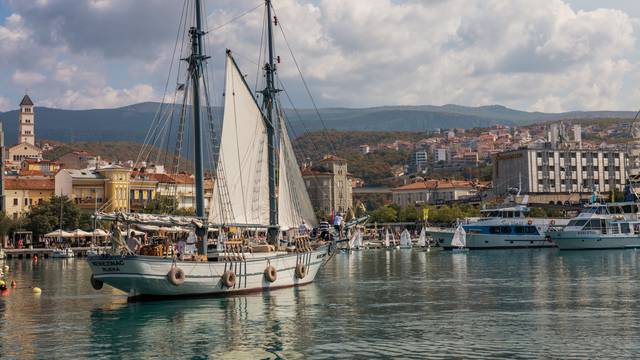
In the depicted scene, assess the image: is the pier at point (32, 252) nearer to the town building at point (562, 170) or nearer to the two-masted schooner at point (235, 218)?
the two-masted schooner at point (235, 218)

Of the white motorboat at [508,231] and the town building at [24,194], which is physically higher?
the town building at [24,194]

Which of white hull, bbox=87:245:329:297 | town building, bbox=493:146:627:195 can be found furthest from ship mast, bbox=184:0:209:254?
town building, bbox=493:146:627:195

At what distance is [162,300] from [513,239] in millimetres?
81060

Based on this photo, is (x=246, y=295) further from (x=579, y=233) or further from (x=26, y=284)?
(x=579, y=233)

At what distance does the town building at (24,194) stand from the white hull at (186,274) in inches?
3731

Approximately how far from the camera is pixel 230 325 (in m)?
37.0

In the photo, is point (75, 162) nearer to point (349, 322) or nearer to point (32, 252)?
point (32, 252)

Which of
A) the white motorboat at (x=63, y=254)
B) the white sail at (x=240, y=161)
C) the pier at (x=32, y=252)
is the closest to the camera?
the white sail at (x=240, y=161)

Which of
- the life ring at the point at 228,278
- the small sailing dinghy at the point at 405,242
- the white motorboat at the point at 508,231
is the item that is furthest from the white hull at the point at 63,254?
the life ring at the point at 228,278

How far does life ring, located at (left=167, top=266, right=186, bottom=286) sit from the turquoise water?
1138 millimetres

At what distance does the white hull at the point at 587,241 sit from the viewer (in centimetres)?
10681

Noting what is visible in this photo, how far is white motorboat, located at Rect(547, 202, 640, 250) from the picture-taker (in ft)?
351

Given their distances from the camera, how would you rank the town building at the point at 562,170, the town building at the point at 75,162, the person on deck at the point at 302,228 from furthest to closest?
the town building at the point at 562,170 → the town building at the point at 75,162 → the person on deck at the point at 302,228

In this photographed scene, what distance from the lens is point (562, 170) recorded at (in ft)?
632
